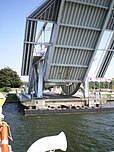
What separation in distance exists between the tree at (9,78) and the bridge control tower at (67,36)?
41296 mm

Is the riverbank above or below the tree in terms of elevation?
below

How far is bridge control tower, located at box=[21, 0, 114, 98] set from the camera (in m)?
27.5

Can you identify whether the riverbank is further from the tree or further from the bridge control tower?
the tree

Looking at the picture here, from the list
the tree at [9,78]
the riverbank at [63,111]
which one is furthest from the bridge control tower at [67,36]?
the tree at [9,78]

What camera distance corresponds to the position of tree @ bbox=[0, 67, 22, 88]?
7206 cm

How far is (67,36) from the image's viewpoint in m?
29.1

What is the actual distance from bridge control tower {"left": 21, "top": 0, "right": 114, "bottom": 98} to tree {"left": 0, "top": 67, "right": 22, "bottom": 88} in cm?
4130

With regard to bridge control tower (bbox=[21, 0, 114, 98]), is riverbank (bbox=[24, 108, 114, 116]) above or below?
below

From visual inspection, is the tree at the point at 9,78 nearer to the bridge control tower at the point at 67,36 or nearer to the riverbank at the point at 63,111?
the bridge control tower at the point at 67,36

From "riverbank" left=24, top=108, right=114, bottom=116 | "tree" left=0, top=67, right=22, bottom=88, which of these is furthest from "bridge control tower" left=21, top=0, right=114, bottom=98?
"tree" left=0, top=67, right=22, bottom=88

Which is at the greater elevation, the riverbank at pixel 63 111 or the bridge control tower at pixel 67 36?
the bridge control tower at pixel 67 36

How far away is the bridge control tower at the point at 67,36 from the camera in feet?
90.1

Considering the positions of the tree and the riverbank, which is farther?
the tree

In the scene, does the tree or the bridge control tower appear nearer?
the bridge control tower
